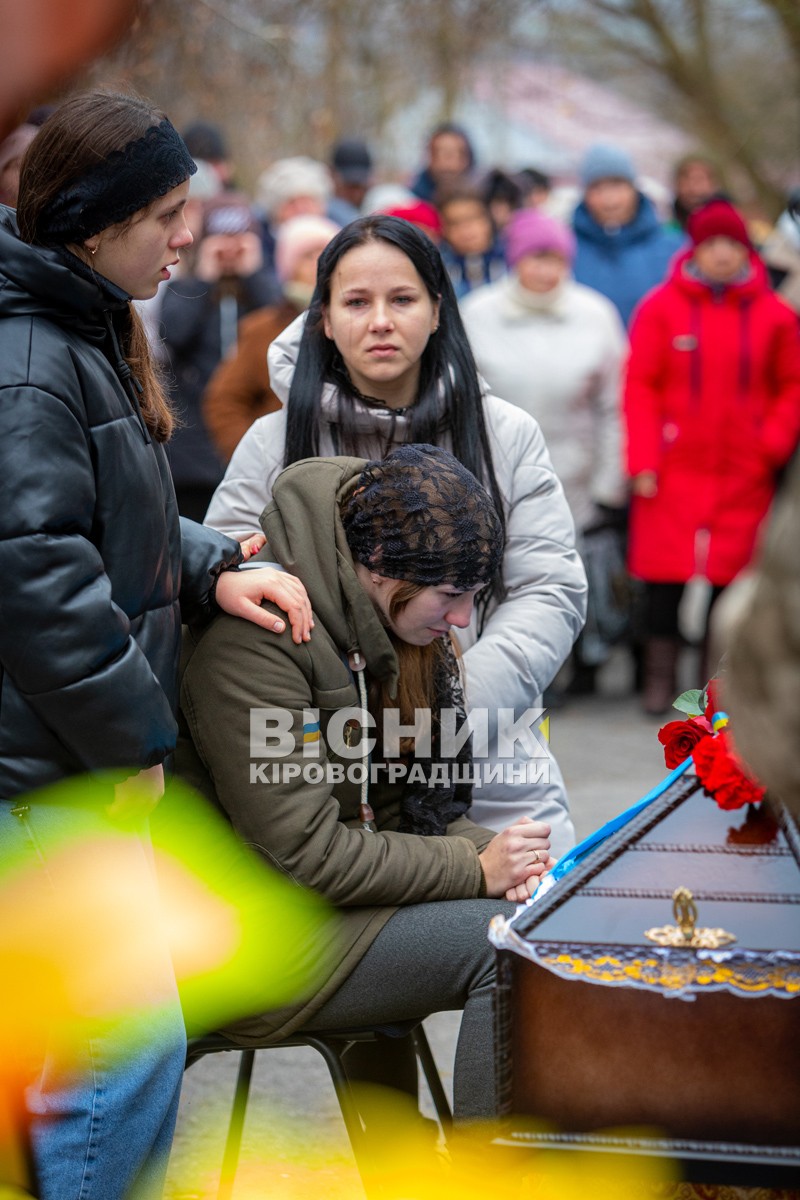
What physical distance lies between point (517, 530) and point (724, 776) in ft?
4.44

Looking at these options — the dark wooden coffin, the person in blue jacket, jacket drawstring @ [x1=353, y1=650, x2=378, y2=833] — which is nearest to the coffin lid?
the dark wooden coffin

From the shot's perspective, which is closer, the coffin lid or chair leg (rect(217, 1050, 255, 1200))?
the coffin lid

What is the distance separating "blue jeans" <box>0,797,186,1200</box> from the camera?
2363 millimetres

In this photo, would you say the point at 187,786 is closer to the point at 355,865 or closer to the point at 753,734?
the point at 355,865

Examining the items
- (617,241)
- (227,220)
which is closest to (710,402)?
(617,241)

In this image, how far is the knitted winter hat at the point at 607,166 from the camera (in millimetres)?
7867

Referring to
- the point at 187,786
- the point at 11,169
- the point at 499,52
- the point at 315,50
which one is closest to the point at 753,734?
the point at 187,786

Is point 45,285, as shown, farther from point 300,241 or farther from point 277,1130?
point 300,241

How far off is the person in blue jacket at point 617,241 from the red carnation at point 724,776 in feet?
19.8

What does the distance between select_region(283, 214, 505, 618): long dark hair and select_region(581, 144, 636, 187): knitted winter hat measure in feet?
15.4

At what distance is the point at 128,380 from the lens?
2508 millimetres

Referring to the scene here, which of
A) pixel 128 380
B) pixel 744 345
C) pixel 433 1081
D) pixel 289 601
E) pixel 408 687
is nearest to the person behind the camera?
pixel 128 380

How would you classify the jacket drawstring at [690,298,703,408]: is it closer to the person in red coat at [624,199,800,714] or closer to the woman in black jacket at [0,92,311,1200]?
the person in red coat at [624,199,800,714]

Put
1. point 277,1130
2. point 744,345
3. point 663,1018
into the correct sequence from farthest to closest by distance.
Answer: point 744,345 < point 277,1130 < point 663,1018
